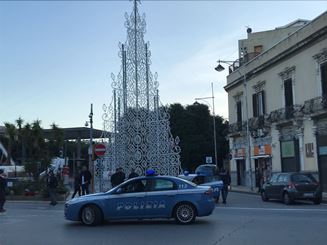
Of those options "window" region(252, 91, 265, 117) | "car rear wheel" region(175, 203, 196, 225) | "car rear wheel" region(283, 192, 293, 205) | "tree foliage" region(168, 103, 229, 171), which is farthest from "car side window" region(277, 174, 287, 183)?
"tree foliage" region(168, 103, 229, 171)

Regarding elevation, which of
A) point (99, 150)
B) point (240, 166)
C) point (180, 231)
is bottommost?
point (180, 231)

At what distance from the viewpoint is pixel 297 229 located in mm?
12914

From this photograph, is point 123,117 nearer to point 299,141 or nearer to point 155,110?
point 155,110

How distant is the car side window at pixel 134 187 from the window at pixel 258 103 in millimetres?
27600

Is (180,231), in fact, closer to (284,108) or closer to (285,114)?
(285,114)

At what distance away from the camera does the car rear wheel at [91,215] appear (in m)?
14.5

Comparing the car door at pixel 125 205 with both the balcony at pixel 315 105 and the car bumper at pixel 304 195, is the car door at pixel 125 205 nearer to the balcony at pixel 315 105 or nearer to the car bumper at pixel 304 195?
the car bumper at pixel 304 195

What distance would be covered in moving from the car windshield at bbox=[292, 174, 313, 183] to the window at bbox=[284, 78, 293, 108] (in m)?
12.1

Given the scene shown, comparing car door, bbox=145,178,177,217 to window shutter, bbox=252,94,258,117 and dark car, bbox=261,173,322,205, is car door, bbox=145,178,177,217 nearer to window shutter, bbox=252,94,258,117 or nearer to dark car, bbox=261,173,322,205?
dark car, bbox=261,173,322,205

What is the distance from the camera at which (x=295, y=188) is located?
22953 mm

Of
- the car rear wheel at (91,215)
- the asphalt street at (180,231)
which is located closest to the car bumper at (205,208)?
the asphalt street at (180,231)

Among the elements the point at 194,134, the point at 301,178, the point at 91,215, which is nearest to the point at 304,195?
the point at 301,178

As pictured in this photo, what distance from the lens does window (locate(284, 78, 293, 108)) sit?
117 feet

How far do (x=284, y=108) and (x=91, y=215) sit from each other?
24.3 metres
